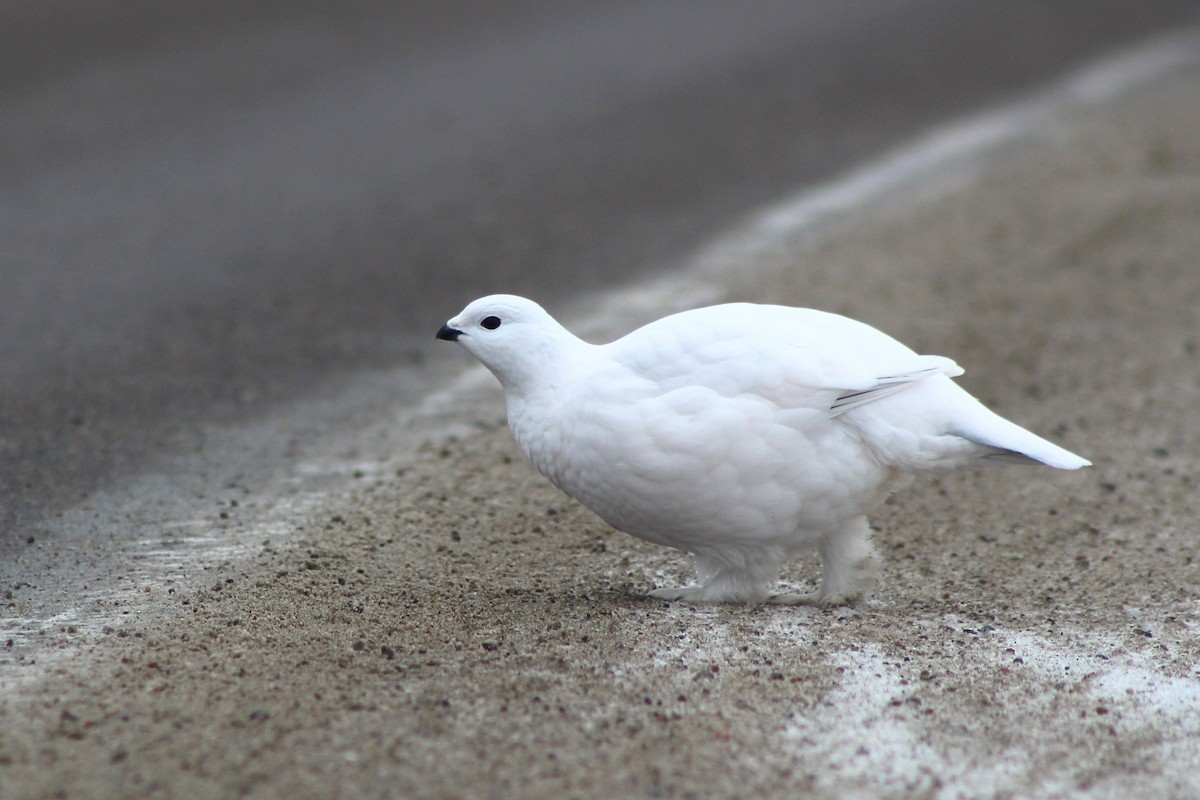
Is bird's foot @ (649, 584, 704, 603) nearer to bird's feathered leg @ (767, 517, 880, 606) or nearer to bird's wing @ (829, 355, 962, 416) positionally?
bird's feathered leg @ (767, 517, 880, 606)

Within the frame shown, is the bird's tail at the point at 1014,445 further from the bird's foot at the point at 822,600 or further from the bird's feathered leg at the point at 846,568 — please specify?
the bird's foot at the point at 822,600

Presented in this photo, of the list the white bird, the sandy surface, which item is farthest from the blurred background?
the white bird

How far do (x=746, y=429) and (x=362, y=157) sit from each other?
6.61 metres

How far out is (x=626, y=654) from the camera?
3.92 meters

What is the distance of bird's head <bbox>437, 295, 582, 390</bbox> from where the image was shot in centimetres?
435

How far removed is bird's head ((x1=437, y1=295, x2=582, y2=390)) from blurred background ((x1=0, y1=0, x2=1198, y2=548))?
181 cm

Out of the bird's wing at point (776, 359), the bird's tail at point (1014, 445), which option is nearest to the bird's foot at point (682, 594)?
the bird's wing at point (776, 359)

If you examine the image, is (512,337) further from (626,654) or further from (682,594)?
(626,654)

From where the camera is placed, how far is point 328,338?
7051 millimetres

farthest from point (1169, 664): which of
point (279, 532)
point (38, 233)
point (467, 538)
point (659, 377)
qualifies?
point (38, 233)

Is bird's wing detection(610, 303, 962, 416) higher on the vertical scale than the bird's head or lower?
lower

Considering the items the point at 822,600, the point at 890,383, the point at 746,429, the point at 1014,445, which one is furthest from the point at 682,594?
the point at 1014,445

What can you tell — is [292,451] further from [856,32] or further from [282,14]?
[856,32]

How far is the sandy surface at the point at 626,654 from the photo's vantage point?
3.31m
